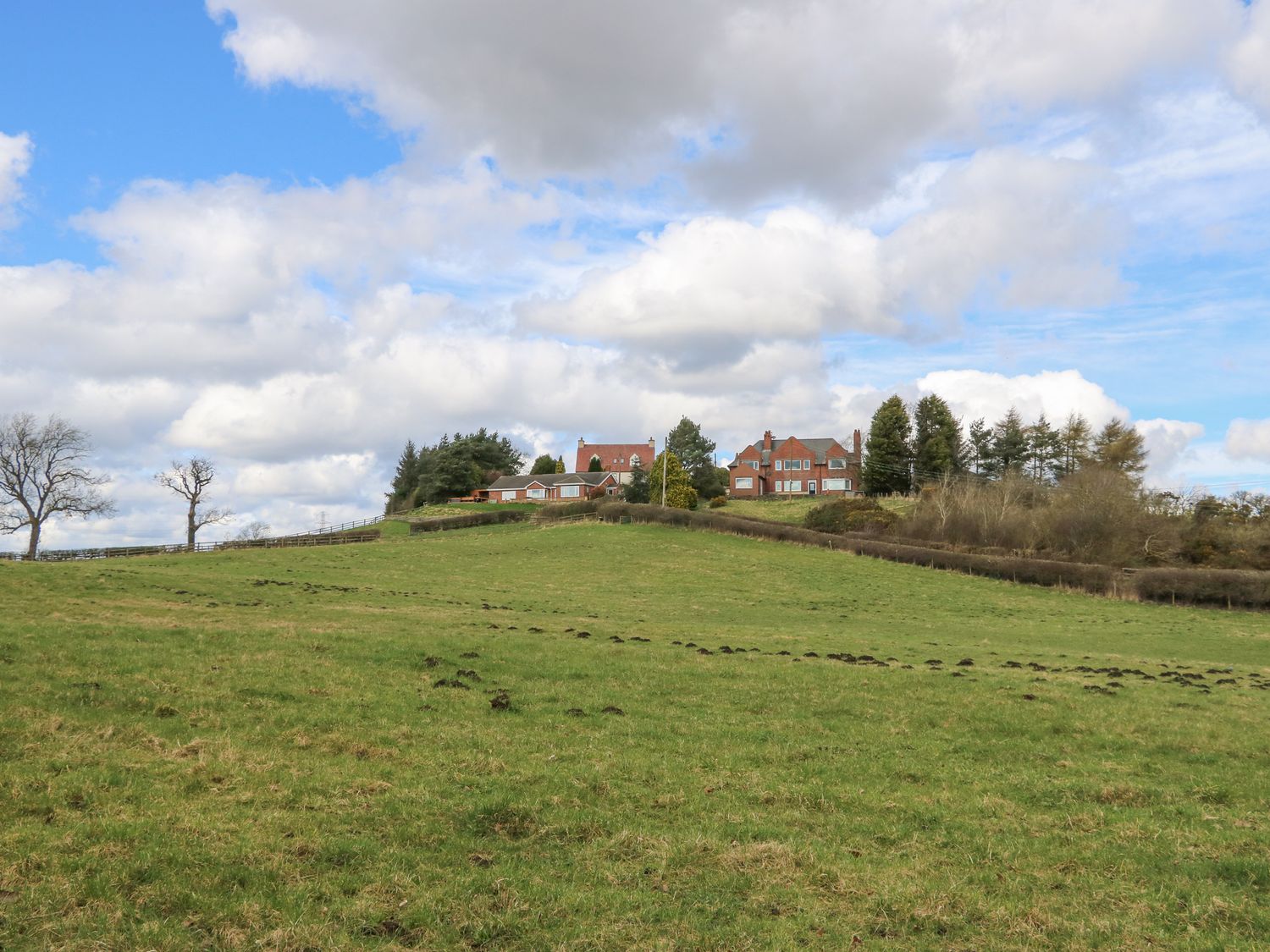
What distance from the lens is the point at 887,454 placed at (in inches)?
4904

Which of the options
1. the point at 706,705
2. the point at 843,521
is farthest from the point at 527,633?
the point at 843,521

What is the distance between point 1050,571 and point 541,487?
102069 millimetres

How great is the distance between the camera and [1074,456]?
126938mm

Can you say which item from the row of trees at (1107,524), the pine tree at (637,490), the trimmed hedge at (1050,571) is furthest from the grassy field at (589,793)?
the pine tree at (637,490)

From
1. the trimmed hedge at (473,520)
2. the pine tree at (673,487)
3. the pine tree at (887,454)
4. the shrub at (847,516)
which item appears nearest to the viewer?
the shrub at (847,516)

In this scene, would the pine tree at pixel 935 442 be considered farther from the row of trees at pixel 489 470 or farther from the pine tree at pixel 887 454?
the row of trees at pixel 489 470

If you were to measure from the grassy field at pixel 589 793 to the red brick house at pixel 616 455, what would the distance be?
5817 inches

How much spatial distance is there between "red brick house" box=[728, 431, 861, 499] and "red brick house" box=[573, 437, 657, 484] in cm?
2843

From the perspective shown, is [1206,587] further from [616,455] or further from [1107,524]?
[616,455]

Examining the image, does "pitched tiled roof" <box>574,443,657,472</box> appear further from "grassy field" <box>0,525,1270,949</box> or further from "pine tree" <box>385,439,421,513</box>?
"grassy field" <box>0,525,1270,949</box>

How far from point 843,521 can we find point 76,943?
88.6m

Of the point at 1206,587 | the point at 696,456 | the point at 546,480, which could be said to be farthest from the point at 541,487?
the point at 1206,587

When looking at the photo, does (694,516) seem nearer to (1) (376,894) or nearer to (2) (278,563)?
(2) (278,563)

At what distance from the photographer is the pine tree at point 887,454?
124 m
